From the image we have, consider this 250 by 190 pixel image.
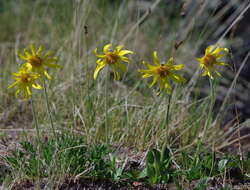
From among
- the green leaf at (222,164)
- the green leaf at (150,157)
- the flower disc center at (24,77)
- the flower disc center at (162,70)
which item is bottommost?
the green leaf at (222,164)

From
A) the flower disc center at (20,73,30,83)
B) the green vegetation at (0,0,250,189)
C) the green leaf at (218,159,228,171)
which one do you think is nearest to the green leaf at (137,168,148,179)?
the green vegetation at (0,0,250,189)

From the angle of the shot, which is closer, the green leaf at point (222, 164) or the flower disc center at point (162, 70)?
the flower disc center at point (162, 70)

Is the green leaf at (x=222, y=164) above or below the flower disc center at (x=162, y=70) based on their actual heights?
below

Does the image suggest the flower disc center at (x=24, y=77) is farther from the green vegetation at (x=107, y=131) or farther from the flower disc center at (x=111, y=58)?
the flower disc center at (x=111, y=58)

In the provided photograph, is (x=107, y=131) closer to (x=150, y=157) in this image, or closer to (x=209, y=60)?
(x=150, y=157)

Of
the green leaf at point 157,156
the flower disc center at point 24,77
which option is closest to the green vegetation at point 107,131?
the green leaf at point 157,156

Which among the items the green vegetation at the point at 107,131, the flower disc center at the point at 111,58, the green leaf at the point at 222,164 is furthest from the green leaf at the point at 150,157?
the flower disc center at the point at 111,58

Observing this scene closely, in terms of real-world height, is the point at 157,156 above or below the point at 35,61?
below

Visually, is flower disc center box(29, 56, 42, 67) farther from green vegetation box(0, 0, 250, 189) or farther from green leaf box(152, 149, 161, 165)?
Result: green leaf box(152, 149, 161, 165)

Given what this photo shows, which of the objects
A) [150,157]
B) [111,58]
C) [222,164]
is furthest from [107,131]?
[222,164]

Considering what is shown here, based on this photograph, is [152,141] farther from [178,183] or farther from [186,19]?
[186,19]

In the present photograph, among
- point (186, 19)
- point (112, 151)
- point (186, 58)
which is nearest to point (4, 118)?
point (112, 151)

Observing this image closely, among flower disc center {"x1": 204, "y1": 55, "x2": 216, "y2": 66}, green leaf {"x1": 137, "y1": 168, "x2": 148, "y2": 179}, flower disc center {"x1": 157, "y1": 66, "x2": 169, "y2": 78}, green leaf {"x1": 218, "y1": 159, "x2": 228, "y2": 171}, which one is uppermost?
flower disc center {"x1": 204, "y1": 55, "x2": 216, "y2": 66}

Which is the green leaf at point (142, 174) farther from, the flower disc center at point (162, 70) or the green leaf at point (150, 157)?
the flower disc center at point (162, 70)
